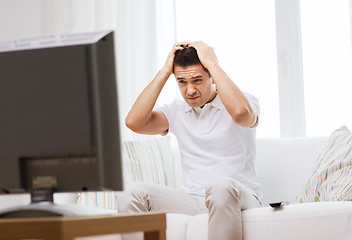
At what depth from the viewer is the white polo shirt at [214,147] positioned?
2.57m

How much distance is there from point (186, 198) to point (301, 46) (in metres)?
1.63

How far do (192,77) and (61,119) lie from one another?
1.36 meters

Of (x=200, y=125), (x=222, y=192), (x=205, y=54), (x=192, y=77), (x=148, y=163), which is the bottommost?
(x=148, y=163)

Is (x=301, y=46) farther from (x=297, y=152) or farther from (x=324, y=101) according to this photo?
(x=297, y=152)

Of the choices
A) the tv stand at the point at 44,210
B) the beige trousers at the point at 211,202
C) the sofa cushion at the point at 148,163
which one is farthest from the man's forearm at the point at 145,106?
the tv stand at the point at 44,210

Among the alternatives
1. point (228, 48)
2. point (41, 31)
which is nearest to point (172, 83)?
point (228, 48)

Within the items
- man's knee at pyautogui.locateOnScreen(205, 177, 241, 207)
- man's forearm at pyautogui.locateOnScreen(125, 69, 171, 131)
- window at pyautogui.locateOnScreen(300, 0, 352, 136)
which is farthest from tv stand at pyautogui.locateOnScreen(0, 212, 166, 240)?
window at pyautogui.locateOnScreen(300, 0, 352, 136)

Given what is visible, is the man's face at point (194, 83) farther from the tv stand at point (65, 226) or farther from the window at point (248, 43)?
the tv stand at point (65, 226)

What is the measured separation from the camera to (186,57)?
104 inches

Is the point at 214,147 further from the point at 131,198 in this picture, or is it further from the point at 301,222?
the point at 301,222

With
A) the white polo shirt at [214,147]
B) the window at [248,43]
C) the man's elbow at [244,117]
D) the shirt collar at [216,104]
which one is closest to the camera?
the man's elbow at [244,117]

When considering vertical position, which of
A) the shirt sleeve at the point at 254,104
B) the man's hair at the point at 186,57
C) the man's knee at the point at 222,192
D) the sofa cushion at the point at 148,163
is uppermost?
the man's hair at the point at 186,57

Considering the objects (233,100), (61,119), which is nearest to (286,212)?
(233,100)

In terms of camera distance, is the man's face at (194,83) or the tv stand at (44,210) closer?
the tv stand at (44,210)
